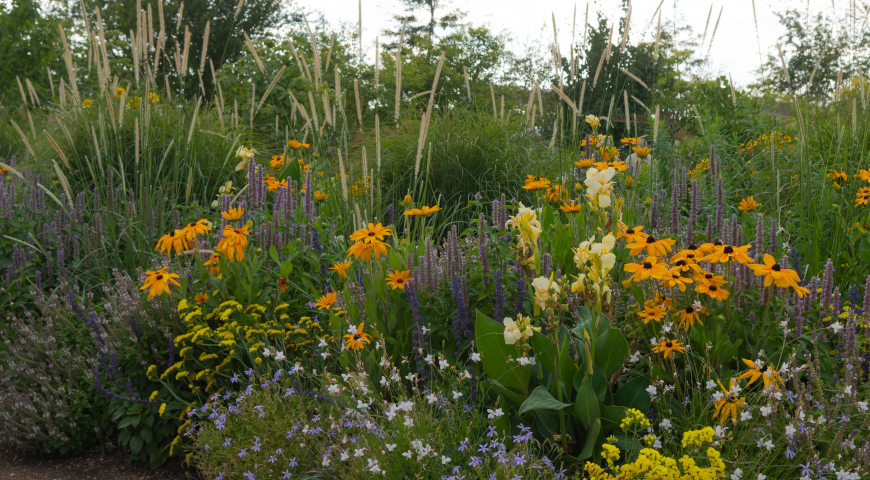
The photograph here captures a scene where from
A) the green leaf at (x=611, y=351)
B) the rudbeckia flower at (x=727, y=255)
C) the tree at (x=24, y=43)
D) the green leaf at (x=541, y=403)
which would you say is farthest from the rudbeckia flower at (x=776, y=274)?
the tree at (x=24, y=43)

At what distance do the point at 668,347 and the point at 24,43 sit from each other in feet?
34.7

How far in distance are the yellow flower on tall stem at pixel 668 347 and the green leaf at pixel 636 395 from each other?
9cm

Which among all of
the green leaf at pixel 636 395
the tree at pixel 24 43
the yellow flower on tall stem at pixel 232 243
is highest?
the tree at pixel 24 43

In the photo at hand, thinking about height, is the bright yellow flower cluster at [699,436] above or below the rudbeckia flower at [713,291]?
below

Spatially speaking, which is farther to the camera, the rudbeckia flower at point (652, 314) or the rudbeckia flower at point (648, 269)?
the rudbeckia flower at point (652, 314)

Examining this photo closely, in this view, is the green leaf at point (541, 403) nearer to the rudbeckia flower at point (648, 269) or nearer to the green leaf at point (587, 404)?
the green leaf at point (587, 404)

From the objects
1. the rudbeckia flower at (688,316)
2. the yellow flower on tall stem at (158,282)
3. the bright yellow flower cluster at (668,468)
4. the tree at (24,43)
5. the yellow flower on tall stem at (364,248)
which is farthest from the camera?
the tree at (24,43)

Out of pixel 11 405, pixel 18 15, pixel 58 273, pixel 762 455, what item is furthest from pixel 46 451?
pixel 18 15

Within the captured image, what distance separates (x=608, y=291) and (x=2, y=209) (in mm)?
3652

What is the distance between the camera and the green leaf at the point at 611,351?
1.70m

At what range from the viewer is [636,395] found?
1.77 meters

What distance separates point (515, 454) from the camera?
1.52m

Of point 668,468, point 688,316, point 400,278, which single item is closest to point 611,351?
point 688,316

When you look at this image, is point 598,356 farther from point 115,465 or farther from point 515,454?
point 115,465
